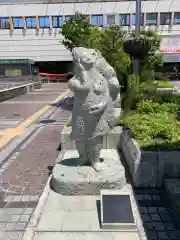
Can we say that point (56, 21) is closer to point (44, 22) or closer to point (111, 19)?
point (44, 22)

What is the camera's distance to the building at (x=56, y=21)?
32500 mm

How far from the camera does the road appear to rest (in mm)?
4766

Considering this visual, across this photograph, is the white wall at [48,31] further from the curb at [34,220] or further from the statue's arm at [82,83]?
the curb at [34,220]

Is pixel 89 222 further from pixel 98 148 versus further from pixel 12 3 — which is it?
pixel 12 3

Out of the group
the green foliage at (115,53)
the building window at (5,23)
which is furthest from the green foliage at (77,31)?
the building window at (5,23)

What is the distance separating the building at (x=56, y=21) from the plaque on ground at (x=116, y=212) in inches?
1186

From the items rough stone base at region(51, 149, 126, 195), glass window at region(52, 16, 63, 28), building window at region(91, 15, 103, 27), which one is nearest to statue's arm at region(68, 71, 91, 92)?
rough stone base at region(51, 149, 126, 195)

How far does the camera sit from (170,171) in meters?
5.67

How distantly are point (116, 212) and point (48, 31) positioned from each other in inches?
1314

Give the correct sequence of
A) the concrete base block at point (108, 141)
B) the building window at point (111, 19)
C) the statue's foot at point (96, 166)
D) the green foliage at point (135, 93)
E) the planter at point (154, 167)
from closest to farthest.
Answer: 1. the statue's foot at point (96, 166)
2. the planter at point (154, 167)
3. the concrete base block at point (108, 141)
4. the green foliage at point (135, 93)
5. the building window at point (111, 19)

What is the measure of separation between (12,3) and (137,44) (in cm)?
2987

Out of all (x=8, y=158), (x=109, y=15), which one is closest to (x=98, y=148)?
(x=8, y=158)

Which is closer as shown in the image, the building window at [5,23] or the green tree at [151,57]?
the green tree at [151,57]

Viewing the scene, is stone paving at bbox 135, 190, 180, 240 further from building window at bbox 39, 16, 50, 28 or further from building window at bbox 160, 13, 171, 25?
building window at bbox 39, 16, 50, 28
